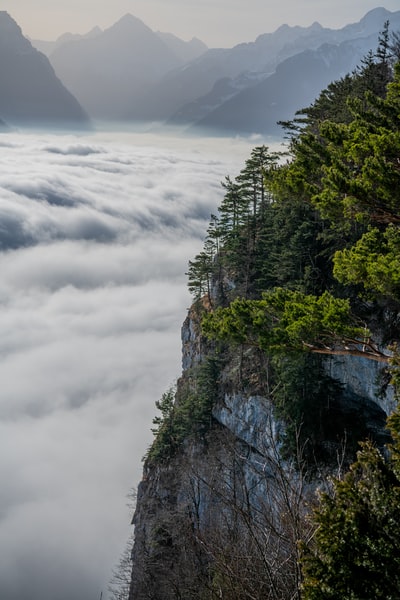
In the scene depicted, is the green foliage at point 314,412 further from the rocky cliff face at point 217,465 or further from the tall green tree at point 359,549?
the tall green tree at point 359,549

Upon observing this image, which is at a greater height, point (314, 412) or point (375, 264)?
point (375, 264)

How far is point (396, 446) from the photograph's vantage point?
6.69 meters

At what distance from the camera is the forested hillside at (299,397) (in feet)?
21.0

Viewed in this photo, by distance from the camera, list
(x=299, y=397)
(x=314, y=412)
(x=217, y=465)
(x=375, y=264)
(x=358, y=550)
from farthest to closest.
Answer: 1. (x=314, y=412)
2. (x=299, y=397)
3. (x=217, y=465)
4. (x=375, y=264)
5. (x=358, y=550)

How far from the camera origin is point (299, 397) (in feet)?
75.8

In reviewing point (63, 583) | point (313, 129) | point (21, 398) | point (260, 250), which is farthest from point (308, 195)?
point (21, 398)

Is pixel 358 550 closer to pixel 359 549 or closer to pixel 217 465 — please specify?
pixel 359 549

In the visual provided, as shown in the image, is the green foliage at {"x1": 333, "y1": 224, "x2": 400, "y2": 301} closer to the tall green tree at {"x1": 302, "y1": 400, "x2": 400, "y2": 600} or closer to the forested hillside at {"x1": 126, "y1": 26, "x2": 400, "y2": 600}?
the forested hillside at {"x1": 126, "y1": 26, "x2": 400, "y2": 600}

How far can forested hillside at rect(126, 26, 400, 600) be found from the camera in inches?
253

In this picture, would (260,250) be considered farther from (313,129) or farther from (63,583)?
(63,583)

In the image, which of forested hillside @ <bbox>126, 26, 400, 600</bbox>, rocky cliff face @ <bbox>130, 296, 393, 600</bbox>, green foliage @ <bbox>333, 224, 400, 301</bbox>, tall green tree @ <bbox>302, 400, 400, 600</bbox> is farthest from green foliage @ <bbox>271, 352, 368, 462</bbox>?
tall green tree @ <bbox>302, 400, 400, 600</bbox>

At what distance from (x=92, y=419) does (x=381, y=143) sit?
150m

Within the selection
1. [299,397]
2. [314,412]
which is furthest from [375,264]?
[314,412]

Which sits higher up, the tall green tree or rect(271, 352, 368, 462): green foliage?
rect(271, 352, 368, 462): green foliage
